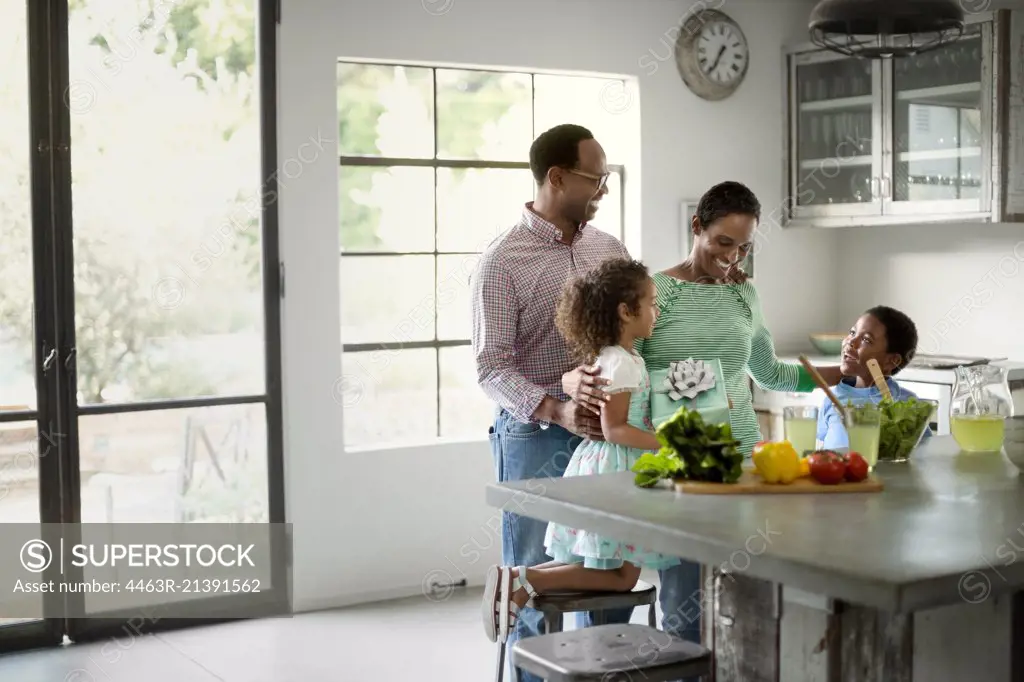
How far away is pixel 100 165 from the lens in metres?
4.36

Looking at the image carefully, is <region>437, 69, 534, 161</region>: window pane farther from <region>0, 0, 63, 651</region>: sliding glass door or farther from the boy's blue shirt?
the boy's blue shirt

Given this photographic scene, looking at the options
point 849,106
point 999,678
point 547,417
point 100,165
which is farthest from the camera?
point 849,106

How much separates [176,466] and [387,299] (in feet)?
3.51

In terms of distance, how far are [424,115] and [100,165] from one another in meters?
1.32

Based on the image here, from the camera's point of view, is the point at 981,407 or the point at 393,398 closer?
the point at 981,407

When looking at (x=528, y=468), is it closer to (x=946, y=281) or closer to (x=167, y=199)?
(x=167, y=199)

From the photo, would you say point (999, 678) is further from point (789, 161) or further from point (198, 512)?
point (789, 161)

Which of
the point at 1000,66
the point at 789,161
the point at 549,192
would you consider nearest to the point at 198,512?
the point at 549,192

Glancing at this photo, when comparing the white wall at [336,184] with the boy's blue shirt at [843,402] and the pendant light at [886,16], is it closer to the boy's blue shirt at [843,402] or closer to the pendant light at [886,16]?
the pendant light at [886,16]

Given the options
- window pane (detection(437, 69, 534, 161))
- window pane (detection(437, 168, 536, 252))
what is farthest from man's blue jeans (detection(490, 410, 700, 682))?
window pane (detection(437, 69, 534, 161))

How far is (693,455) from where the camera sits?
2.34 m

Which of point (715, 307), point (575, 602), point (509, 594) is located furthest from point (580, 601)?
point (715, 307)

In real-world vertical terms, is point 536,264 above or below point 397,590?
above

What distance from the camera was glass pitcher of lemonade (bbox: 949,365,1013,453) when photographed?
2.70 metres
